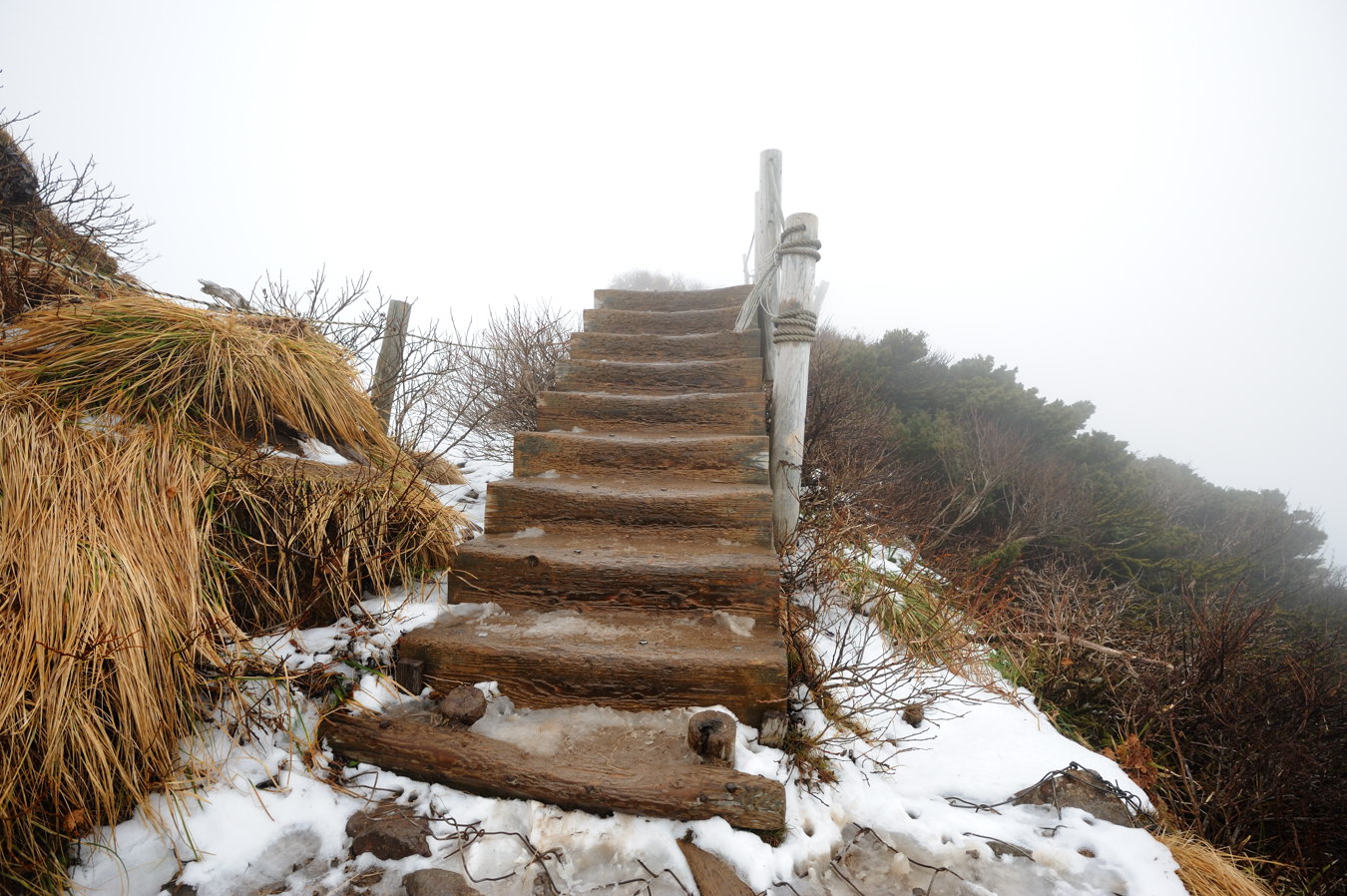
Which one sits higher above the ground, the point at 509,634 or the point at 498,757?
the point at 509,634

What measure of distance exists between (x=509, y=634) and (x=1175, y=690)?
2937 mm

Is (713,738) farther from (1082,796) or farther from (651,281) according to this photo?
(651,281)

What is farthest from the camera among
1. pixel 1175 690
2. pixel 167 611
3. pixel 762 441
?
pixel 762 441

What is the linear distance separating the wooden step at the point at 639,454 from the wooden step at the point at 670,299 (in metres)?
1.57

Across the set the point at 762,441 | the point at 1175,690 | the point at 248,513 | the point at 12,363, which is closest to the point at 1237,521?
the point at 1175,690

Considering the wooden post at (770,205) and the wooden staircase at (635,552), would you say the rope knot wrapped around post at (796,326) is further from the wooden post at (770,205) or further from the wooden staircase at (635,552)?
the wooden post at (770,205)

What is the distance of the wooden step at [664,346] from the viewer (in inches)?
134

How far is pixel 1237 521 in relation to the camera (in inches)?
321

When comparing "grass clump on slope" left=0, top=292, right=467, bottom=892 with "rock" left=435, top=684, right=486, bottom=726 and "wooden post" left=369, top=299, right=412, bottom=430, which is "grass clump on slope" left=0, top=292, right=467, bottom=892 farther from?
"wooden post" left=369, top=299, right=412, bottom=430

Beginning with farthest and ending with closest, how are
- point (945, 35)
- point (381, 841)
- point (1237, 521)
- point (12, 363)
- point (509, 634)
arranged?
point (945, 35) → point (1237, 521) → point (509, 634) → point (12, 363) → point (381, 841)

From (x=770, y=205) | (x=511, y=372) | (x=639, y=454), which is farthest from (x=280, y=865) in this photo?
(x=770, y=205)

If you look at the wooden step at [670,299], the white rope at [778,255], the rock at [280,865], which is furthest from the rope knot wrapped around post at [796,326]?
the rock at [280,865]

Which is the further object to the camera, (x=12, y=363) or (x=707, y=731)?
(x=12, y=363)

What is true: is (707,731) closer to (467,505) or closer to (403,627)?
(403,627)
